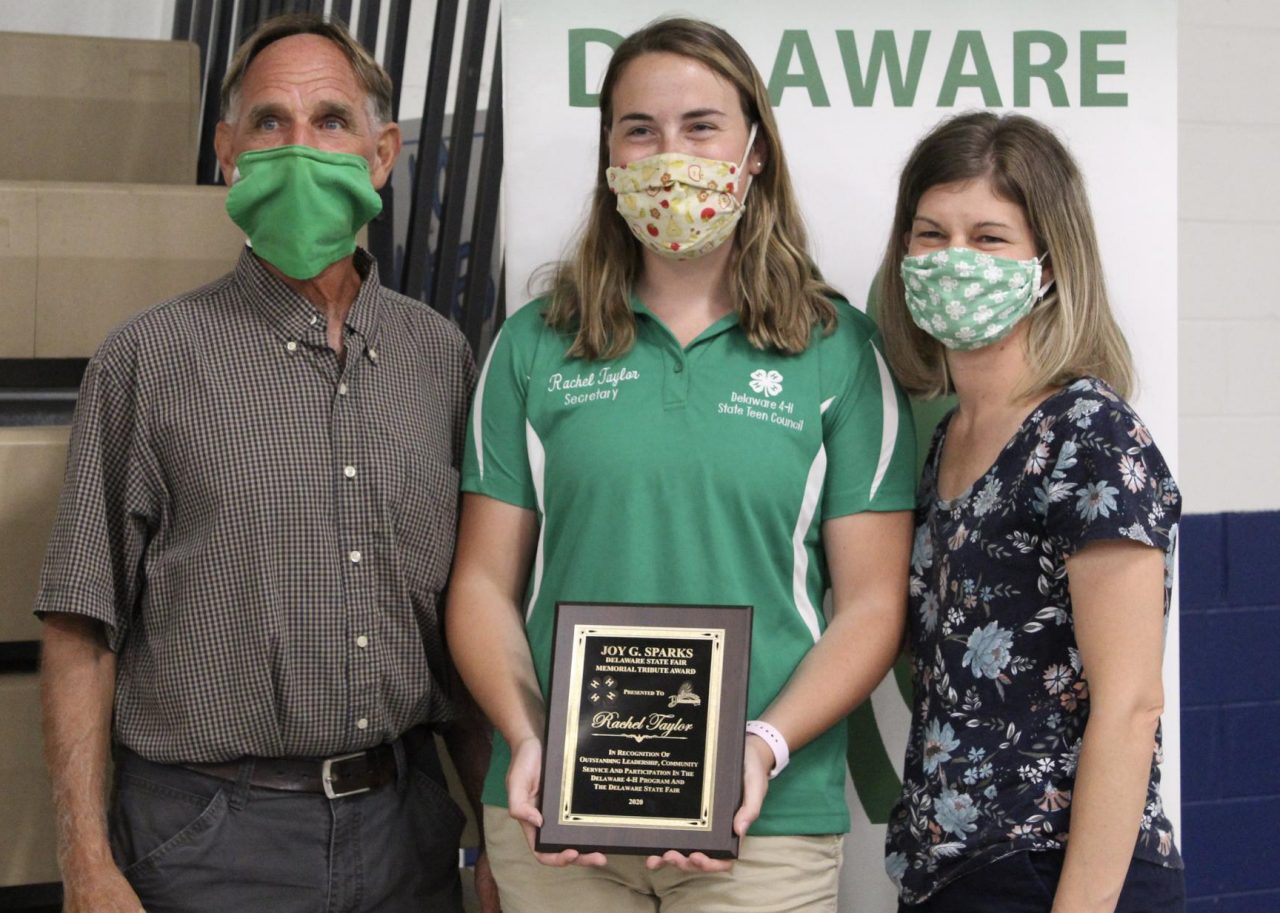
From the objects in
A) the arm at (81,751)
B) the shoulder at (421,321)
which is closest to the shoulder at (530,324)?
the shoulder at (421,321)

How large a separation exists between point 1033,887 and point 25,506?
1435 millimetres

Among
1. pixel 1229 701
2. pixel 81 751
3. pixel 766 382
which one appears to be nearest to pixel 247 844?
pixel 81 751

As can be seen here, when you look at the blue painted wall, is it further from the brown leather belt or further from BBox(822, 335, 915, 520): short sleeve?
→ the brown leather belt

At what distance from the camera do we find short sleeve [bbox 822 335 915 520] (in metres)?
1.78

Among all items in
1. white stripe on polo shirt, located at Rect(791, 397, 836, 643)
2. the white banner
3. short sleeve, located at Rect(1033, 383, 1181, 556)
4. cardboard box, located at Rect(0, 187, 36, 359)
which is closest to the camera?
short sleeve, located at Rect(1033, 383, 1181, 556)

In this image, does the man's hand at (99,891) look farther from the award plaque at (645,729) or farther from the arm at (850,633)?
the arm at (850,633)

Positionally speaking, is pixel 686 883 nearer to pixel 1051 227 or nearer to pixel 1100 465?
pixel 1100 465

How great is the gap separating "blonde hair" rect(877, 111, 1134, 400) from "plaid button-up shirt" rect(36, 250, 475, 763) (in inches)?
30.8

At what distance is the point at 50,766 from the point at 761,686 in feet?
2.89

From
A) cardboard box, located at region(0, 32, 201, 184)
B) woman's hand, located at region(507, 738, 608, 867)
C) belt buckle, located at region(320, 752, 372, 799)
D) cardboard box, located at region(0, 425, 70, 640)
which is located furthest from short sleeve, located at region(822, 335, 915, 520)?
cardboard box, located at region(0, 32, 201, 184)

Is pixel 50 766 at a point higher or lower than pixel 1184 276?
lower

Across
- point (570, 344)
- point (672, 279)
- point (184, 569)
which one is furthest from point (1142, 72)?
point (184, 569)

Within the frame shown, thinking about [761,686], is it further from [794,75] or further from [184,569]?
[794,75]

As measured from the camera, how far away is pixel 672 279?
1.88m
